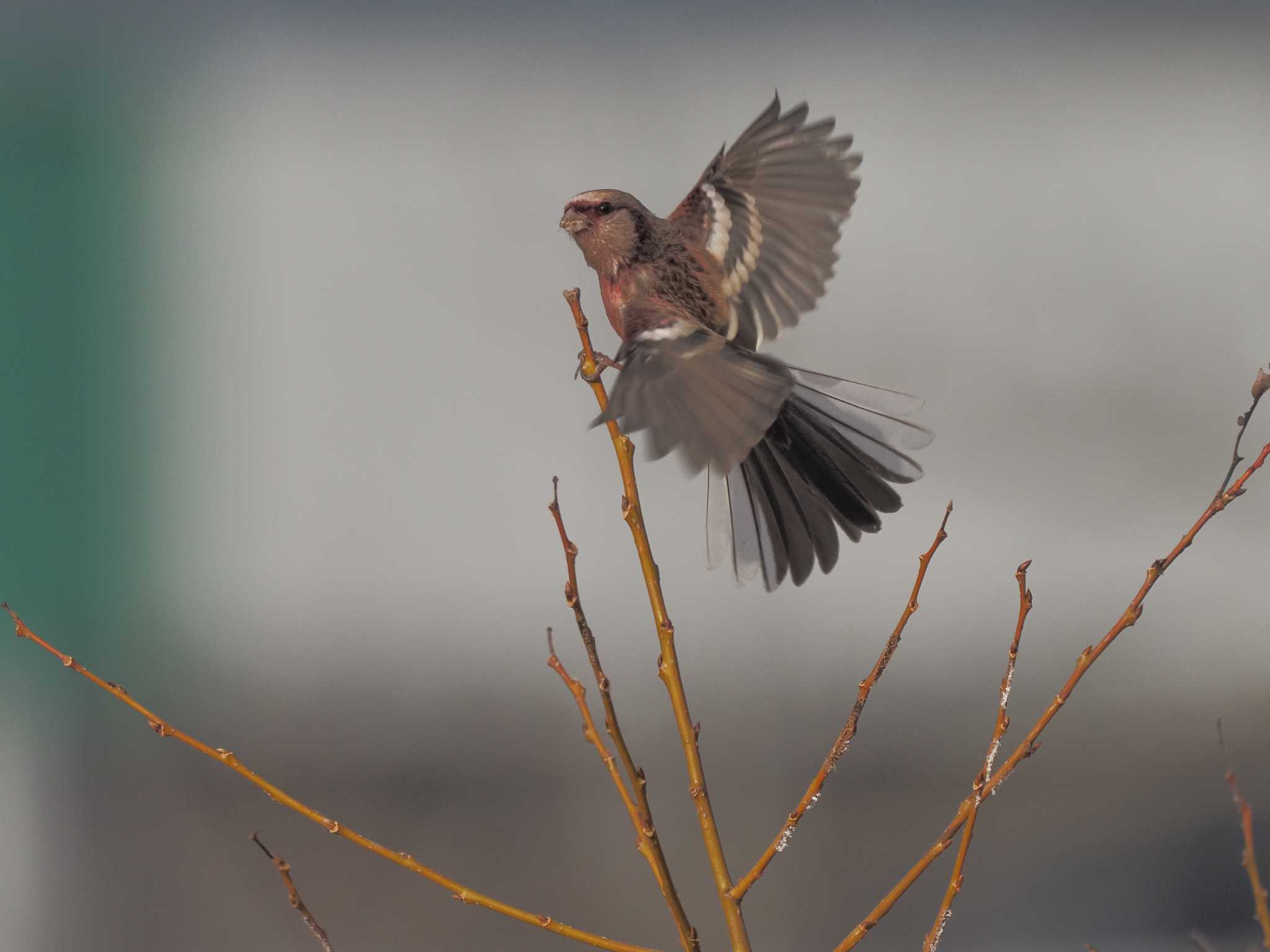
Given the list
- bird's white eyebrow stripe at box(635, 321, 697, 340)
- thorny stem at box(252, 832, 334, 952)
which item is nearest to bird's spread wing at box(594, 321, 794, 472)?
bird's white eyebrow stripe at box(635, 321, 697, 340)

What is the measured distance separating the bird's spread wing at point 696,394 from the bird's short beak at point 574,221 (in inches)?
5.7

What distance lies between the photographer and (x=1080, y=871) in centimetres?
275

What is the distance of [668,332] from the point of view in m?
1.06

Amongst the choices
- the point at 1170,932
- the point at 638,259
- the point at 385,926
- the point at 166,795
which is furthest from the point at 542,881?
the point at 638,259

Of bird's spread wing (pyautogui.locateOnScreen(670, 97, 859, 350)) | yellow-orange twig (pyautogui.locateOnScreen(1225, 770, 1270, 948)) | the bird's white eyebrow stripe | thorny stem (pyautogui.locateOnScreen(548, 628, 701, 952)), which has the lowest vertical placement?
yellow-orange twig (pyautogui.locateOnScreen(1225, 770, 1270, 948))

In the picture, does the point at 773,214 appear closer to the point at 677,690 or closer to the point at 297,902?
the point at 677,690

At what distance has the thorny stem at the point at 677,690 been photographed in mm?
753

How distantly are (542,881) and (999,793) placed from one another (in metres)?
1.12

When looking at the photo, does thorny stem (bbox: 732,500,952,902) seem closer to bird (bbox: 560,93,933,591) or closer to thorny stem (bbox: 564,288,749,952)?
thorny stem (bbox: 564,288,749,952)

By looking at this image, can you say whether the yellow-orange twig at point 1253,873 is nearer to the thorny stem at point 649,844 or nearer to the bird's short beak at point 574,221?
the thorny stem at point 649,844

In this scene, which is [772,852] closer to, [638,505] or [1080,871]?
[638,505]

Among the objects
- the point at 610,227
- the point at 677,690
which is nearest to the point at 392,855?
the point at 677,690

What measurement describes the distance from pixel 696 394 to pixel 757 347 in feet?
0.98

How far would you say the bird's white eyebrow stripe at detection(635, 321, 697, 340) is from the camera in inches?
41.3
